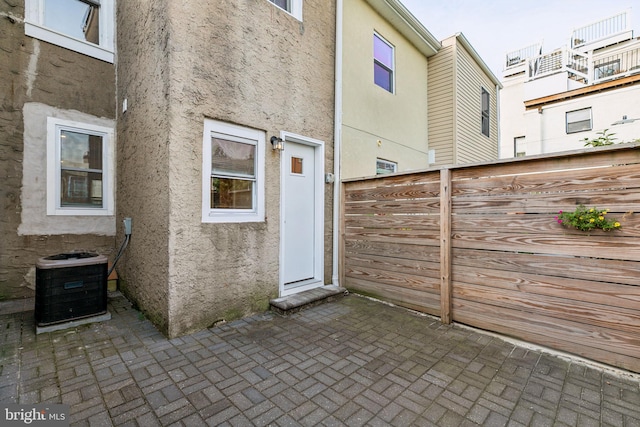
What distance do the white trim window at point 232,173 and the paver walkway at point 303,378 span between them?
4.74ft

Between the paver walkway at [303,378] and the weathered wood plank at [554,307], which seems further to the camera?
the weathered wood plank at [554,307]

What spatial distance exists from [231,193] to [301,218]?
130 cm

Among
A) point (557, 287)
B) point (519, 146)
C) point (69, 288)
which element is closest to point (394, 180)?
point (557, 287)

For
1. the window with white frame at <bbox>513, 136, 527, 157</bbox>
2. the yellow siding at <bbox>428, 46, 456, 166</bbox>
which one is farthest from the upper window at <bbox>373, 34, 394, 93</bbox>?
the window with white frame at <bbox>513, 136, 527, 157</bbox>

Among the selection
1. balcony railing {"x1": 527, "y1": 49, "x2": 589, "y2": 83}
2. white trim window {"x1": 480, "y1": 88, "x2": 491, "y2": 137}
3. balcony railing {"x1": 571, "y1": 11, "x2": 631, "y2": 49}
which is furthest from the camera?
balcony railing {"x1": 571, "y1": 11, "x2": 631, "y2": 49}

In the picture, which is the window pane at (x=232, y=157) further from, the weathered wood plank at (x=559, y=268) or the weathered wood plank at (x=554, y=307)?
the weathered wood plank at (x=554, y=307)

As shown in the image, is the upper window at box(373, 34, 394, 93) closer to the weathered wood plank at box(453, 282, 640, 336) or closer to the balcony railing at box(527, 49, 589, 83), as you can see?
the weathered wood plank at box(453, 282, 640, 336)

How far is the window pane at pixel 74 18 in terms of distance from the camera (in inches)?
174

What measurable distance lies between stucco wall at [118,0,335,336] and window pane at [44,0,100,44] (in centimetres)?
53

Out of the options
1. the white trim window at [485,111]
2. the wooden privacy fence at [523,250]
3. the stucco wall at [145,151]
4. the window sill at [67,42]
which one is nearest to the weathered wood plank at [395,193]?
the wooden privacy fence at [523,250]

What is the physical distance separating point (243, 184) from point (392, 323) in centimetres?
268

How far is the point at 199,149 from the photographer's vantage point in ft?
11.7

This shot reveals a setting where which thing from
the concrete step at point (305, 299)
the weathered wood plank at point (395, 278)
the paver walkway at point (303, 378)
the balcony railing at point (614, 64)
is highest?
the balcony railing at point (614, 64)

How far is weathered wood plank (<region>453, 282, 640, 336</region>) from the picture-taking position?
2.71 m
